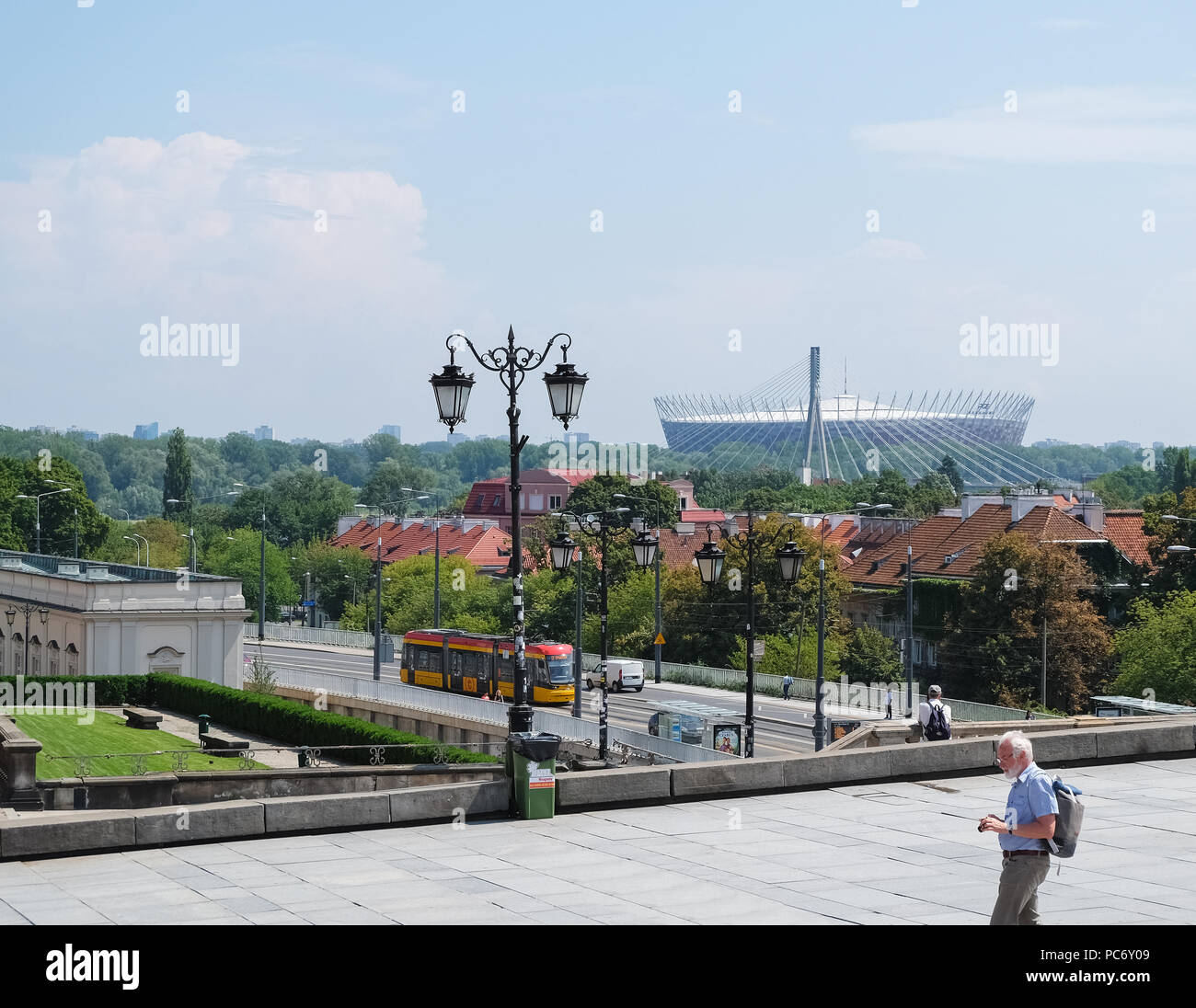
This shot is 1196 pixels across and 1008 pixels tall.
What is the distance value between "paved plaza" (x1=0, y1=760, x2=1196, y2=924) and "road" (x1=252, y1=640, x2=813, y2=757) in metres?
25.4

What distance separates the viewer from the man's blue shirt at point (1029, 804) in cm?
998

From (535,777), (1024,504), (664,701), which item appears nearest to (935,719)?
(535,777)

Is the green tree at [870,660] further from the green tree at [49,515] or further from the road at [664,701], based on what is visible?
the green tree at [49,515]

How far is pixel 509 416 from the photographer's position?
2097cm

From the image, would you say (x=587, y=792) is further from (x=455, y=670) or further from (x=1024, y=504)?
(x=1024, y=504)

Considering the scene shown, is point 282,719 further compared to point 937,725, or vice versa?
point 282,719

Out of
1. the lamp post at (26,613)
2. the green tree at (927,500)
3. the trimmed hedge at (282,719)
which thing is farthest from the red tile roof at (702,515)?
the trimmed hedge at (282,719)

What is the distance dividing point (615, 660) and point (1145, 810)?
51471 mm

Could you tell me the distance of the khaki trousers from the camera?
33.2 ft

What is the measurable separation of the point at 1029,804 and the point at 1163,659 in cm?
5429

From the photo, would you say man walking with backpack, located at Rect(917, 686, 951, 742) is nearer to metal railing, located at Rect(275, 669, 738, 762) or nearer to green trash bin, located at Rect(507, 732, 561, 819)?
green trash bin, located at Rect(507, 732, 561, 819)

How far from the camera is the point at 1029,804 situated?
32.9ft

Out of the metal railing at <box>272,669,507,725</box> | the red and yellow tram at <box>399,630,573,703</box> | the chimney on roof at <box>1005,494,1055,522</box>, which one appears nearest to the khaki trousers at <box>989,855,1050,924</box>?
the metal railing at <box>272,669,507,725</box>
